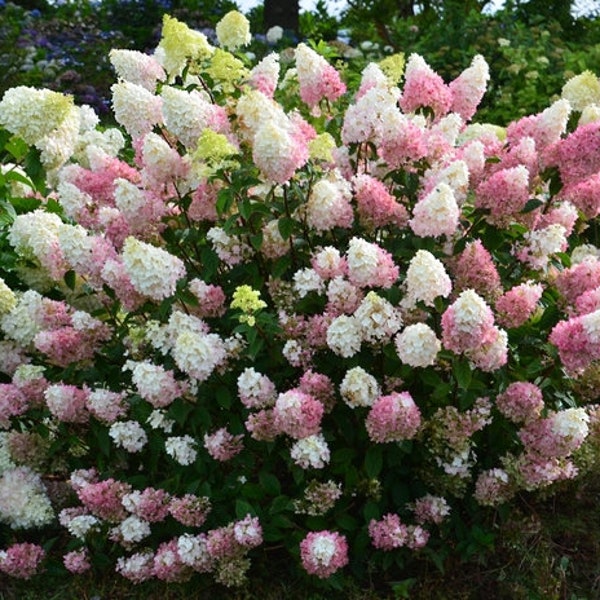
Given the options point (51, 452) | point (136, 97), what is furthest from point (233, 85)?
point (51, 452)

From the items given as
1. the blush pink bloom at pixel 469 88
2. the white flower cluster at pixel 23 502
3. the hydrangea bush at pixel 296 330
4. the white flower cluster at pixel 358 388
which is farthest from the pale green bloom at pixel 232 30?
the white flower cluster at pixel 23 502

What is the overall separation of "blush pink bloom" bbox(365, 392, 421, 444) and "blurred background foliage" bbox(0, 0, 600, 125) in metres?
5.66

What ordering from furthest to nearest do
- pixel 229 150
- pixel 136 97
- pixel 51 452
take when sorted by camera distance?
pixel 51 452 → pixel 136 97 → pixel 229 150

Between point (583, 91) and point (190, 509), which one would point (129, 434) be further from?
point (583, 91)

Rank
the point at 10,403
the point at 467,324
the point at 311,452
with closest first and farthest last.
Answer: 1. the point at 467,324
2. the point at 311,452
3. the point at 10,403

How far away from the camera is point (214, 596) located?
3.32m

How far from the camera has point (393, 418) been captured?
9.22 feet

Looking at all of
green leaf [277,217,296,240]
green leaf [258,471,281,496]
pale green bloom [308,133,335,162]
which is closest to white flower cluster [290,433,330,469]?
green leaf [258,471,281,496]

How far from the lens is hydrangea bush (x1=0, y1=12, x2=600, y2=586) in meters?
2.88

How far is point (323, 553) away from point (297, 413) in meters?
0.47

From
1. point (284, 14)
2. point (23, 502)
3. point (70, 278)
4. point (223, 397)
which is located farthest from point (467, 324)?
point (284, 14)

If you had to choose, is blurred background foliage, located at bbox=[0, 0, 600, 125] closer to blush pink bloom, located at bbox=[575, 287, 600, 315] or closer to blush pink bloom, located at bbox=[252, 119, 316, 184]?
blush pink bloom, located at bbox=[575, 287, 600, 315]

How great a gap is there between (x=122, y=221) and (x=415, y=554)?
1526 millimetres

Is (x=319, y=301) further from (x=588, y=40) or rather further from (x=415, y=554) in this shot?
(x=588, y=40)
